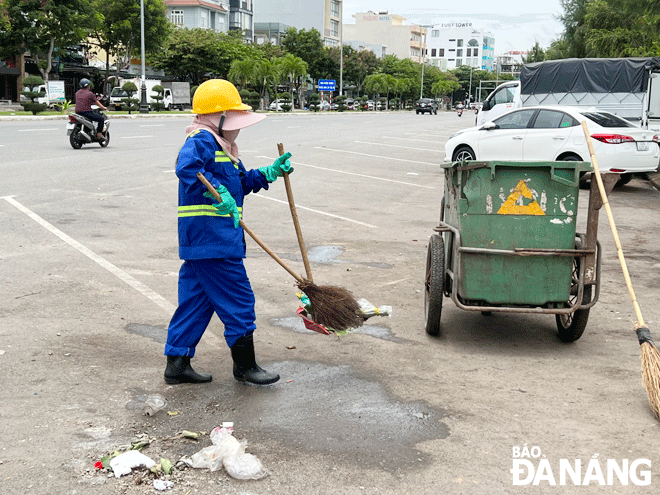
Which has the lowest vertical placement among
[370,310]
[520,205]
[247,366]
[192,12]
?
[247,366]

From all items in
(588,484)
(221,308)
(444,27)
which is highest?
(444,27)

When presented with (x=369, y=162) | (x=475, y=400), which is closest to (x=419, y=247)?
(x=475, y=400)

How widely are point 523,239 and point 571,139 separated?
8.86m

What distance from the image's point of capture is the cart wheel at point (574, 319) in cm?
502

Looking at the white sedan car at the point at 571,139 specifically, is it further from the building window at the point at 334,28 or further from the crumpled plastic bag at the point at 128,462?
the building window at the point at 334,28

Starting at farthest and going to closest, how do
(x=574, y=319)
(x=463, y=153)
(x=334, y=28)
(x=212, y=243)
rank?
(x=334, y=28) → (x=463, y=153) → (x=574, y=319) → (x=212, y=243)

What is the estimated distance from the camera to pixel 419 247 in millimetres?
8445

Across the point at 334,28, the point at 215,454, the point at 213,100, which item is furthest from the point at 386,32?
the point at 215,454

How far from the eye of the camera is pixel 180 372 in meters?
4.27

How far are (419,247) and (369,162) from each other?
9842mm

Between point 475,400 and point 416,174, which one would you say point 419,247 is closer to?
point 475,400

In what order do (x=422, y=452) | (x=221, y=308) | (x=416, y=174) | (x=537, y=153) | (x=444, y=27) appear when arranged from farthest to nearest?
1. (x=444, y=27)
2. (x=416, y=174)
3. (x=537, y=153)
4. (x=221, y=308)
5. (x=422, y=452)

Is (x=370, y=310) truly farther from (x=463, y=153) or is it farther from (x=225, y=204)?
(x=463, y=153)

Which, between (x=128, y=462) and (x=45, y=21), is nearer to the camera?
(x=128, y=462)
